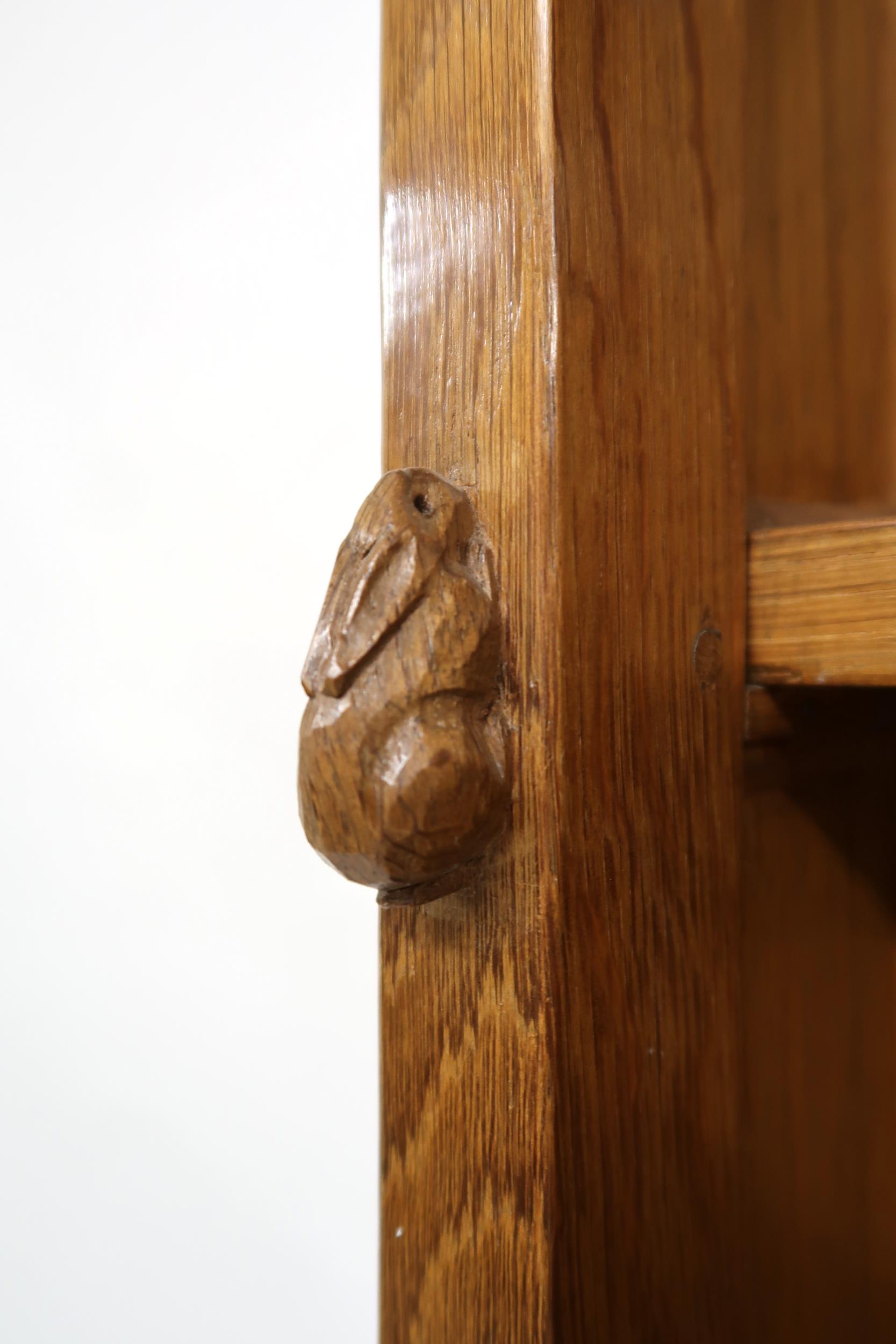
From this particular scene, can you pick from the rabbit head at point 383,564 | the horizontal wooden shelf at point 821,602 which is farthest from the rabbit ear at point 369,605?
the horizontal wooden shelf at point 821,602

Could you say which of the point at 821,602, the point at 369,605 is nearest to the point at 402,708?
the point at 369,605

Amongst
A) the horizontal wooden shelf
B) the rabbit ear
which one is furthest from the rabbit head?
the horizontal wooden shelf

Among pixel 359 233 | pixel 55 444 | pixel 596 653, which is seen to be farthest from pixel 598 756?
pixel 55 444

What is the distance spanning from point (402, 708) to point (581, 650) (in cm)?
6

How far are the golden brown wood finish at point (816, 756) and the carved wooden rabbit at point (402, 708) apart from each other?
0.12 meters

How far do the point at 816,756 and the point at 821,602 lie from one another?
0.09 m

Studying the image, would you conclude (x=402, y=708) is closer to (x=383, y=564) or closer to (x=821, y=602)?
(x=383, y=564)

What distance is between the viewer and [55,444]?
819 millimetres

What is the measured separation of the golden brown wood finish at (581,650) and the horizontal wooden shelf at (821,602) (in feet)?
0.03

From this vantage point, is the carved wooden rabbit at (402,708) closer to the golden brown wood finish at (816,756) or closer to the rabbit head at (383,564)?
the rabbit head at (383,564)

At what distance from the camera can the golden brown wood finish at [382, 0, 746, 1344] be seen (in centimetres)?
32

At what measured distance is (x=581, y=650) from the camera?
1.07 feet

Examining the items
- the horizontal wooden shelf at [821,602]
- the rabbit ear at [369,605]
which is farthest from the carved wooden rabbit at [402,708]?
the horizontal wooden shelf at [821,602]

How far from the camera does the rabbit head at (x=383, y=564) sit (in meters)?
0.32
